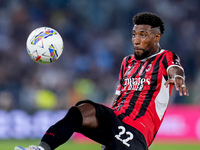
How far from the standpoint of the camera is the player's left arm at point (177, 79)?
13.8ft

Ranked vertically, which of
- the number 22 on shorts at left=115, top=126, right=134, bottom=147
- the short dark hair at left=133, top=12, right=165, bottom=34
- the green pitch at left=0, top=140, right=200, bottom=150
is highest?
the short dark hair at left=133, top=12, right=165, bottom=34

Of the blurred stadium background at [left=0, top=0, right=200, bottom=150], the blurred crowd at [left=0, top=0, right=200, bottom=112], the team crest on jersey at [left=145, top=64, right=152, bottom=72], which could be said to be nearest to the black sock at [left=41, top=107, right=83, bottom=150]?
the team crest on jersey at [left=145, top=64, right=152, bottom=72]

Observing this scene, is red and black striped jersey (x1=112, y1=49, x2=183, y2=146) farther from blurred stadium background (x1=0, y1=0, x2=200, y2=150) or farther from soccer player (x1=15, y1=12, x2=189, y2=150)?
blurred stadium background (x1=0, y1=0, x2=200, y2=150)

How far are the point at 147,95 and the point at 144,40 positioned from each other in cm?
68

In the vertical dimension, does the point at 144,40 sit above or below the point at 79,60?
above

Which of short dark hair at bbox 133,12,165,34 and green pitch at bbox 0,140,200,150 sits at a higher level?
short dark hair at bbox 133,12,165,34

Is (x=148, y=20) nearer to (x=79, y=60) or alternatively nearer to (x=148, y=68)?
(x=148, y=68)

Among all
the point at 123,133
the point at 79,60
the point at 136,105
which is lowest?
the point at 123,133

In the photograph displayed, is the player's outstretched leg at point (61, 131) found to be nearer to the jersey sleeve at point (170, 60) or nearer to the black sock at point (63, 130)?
the black sock at point (63, 130)

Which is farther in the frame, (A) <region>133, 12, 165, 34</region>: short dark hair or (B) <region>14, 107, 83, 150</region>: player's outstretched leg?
(A) <region>133, 12, 165, 34</region>: short dark hair

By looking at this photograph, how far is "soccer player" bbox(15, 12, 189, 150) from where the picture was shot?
172 inches

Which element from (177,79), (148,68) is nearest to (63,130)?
(177,79)

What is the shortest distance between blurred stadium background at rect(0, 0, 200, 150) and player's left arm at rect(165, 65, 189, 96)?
8.40 metres

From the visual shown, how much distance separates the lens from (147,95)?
507 cm
